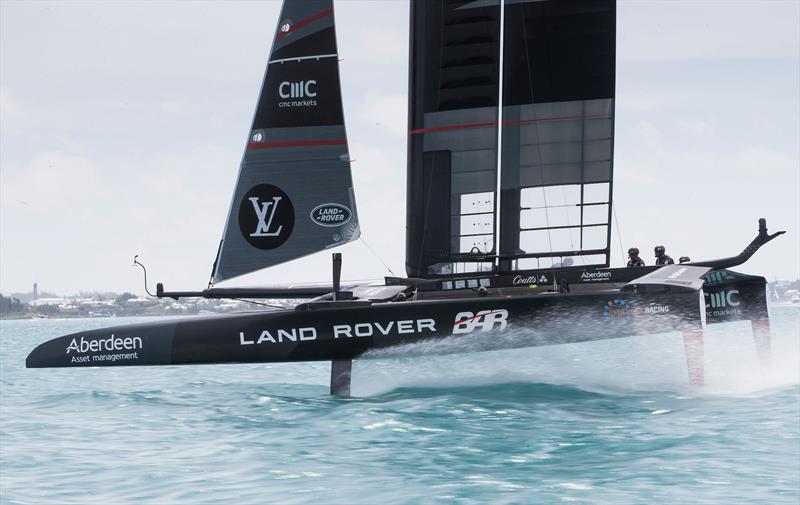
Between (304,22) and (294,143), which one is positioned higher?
(304,22)

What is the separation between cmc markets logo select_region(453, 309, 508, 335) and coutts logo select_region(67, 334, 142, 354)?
370cm

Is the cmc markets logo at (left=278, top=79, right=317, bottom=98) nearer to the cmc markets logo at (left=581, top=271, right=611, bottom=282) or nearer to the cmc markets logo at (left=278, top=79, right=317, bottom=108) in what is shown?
the cmc markets logo at (left=278, top=79, right=317, bottom=108)

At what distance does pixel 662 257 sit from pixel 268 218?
16.2ft

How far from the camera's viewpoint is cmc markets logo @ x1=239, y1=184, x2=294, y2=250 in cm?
1143

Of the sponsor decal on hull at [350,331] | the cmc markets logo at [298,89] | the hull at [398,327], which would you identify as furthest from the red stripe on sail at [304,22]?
the sponsor decal on hull at [350,331]

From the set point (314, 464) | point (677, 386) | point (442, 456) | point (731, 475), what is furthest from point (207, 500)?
point (677, 386)

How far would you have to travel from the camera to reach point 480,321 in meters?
9.92

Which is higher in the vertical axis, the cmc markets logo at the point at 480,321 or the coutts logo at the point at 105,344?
the cmc markets logo at the point at 480,321

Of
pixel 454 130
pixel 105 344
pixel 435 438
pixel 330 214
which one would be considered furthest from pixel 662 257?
pixel 105 344

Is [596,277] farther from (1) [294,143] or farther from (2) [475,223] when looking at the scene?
(1) [294,143]

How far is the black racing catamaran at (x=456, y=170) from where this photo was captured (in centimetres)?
1099

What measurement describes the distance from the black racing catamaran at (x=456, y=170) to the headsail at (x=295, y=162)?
0.05ft

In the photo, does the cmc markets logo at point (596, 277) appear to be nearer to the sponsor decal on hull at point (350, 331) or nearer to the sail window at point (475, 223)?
the sail window at point (475, 223)

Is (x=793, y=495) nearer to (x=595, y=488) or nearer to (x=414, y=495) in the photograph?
(x=595, y=488)
